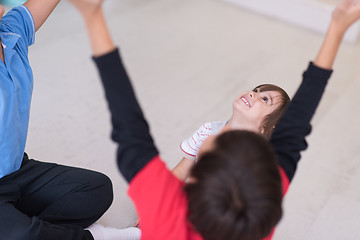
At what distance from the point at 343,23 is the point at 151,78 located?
1476 mm

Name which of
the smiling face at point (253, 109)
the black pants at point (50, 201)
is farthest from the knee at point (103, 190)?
the smiling face at point (253, 109)

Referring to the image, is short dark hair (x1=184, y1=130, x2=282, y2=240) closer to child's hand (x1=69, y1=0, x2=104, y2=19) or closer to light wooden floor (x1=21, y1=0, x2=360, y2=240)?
child's hand (x1=69, y1=0, x2=104, y2=19)

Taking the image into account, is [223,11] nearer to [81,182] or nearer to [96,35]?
[81,182]

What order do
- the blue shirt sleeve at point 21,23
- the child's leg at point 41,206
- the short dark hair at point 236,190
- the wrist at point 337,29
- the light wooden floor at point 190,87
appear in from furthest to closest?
the light wooden floor at point 190,87
the blue shirt sleeve at point 21,23
the child's leg at point 41,206
the wrist at point 337,29
the short dark hair at point 236,190

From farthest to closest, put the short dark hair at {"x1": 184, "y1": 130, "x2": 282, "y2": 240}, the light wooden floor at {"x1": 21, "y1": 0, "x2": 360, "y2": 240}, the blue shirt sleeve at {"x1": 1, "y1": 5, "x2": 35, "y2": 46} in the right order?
1. the light wooden floor at {"x1": 21, "y1": 0, "x2": 360, "y2": 240}
2. the blue shirt sleeve at {"x1": 1, "y1": 5, "x2": 35, "y2": 46}
3. the short dark hair at {"x1": 184, "y1": 130, "x2": 282, "y2": 240}

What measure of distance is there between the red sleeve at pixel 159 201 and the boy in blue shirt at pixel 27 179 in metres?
0.45

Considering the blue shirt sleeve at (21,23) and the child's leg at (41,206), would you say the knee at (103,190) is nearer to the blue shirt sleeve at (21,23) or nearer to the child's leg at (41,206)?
the child's leg at (41,206)

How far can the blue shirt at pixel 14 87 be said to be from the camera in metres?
1.16

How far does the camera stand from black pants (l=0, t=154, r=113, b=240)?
1.16 m

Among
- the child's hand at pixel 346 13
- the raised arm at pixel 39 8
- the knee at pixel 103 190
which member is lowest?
the knee at pixel 103 190

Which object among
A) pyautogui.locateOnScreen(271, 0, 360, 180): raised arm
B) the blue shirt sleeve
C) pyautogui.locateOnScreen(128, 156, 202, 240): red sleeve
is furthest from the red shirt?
the blue shirt sleeve

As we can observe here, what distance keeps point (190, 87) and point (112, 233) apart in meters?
1.03

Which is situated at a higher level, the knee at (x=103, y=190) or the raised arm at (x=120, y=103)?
the raised arm at (x=120, y=103)

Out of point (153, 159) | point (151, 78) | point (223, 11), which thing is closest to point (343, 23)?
point (153, 159)
